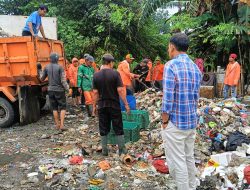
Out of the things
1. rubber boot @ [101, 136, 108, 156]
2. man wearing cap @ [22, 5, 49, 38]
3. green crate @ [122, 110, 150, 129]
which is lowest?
rubber boot @ [101, 136, 108, 156]

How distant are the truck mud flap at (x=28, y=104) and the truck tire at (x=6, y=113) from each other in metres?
0.23

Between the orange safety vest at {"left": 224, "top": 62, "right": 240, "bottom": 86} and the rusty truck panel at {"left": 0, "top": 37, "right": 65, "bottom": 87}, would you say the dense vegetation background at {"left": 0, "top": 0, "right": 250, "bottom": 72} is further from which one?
the rusty truck panel at {"left": 0, "top": 37, "right": 65, "bottom": 87}

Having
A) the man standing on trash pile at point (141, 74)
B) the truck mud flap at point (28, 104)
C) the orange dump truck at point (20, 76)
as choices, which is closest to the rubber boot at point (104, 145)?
the orange dump truck at point (20, 76)

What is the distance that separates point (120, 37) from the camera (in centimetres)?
1773

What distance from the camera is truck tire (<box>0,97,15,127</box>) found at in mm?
8352

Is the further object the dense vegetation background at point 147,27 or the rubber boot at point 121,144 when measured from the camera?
the dense vegetation background at point 147,27

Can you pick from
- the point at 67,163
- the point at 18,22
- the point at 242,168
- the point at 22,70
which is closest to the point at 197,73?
the point at 242,168

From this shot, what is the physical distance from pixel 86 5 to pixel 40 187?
14.3 meters

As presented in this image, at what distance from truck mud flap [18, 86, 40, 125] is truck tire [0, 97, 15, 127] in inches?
9.2

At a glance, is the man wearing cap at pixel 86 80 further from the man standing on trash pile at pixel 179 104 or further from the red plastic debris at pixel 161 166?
the man standing on trash pile at pixel 179 104

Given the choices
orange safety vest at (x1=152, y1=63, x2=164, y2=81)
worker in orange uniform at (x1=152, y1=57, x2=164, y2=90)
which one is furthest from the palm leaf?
orange safety vest at (x1=152, y1=63, x2=164, y2=81)

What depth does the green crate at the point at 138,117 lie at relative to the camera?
23.0ft

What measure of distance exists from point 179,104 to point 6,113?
5.68m

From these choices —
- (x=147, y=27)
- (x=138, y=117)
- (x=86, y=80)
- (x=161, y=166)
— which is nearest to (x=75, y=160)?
(x=161, y=166)
